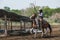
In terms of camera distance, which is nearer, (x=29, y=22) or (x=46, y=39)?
(x=46, y=39)

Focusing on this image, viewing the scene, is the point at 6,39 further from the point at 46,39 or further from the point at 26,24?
the point at 26,24

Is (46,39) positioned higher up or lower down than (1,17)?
lower down

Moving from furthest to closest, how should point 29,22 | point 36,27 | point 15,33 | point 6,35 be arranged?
point 29,22 → point 15,33 → point 6,35 → point 36,27

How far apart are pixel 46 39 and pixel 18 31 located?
4.22 meters

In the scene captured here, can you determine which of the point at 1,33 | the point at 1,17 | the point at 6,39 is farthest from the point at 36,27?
the point at 1,17

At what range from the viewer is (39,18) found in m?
15.9

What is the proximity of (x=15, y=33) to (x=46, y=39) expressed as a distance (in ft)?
13.0

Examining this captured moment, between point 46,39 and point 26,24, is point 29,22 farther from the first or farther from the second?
point 46,39

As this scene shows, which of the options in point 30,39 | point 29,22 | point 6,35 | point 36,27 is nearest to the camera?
point 30,39

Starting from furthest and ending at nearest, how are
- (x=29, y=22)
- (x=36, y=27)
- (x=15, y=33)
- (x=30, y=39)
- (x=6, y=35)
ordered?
(x=29, y=22)
(x=15, y=33)
(x=6, y=35)
(x=36, y=27)
(x=30, y=39)

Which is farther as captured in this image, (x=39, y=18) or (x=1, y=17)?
(x=1, y=17)

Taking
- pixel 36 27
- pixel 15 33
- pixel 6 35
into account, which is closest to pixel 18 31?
pixel 15 33

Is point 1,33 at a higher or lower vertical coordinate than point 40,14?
lower

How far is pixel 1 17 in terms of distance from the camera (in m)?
19.3
